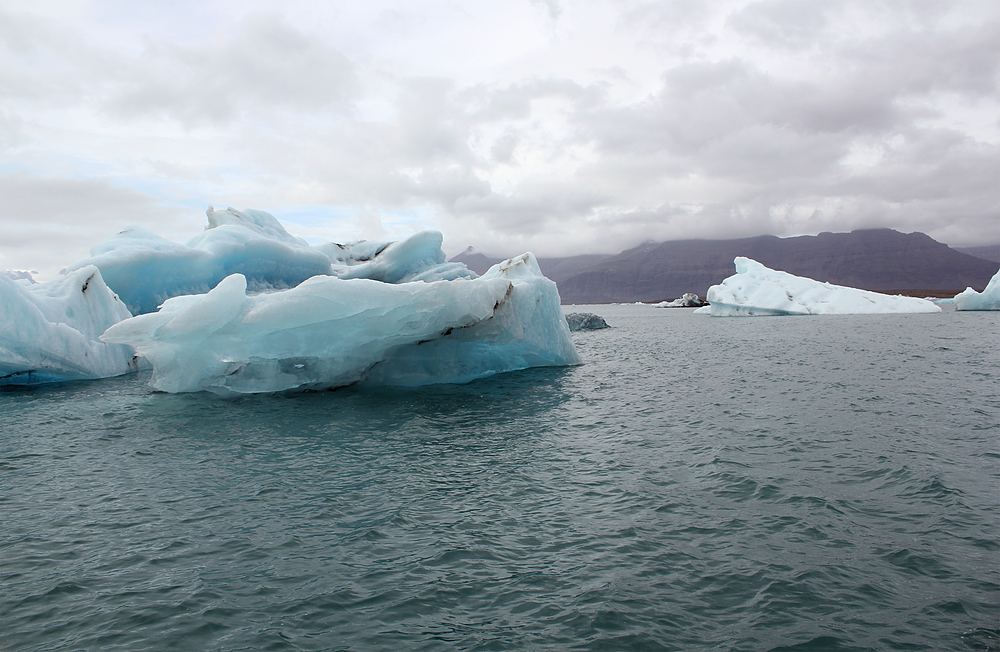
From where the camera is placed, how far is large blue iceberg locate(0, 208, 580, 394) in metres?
12.2

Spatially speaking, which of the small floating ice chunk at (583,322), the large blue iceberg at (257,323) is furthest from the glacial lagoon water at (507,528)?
the small floating ice chunk at (583,322)

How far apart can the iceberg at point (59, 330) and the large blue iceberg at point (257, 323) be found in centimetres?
4

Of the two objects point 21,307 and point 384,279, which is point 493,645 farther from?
point 384,279

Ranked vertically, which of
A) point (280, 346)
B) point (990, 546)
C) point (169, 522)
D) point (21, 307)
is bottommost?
point (990, 546)

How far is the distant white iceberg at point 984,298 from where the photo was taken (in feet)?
158

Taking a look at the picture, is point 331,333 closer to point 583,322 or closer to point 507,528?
point 507,528

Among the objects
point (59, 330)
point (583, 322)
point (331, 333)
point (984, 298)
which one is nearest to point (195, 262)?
point (59, 330)

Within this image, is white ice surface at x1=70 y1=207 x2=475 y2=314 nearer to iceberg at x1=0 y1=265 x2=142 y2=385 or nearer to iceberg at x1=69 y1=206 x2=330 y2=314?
iceberg at x1=69 y1=206 x2=330 y2=314

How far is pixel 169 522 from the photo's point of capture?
5914 mm

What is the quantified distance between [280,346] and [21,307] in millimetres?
7753

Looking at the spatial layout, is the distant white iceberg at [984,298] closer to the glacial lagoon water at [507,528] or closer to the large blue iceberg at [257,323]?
the large blue iceberg at [257,323]

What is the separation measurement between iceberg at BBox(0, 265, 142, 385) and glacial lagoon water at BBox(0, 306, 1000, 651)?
4964 mm

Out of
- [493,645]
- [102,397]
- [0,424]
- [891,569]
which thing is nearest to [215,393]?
[102,397]

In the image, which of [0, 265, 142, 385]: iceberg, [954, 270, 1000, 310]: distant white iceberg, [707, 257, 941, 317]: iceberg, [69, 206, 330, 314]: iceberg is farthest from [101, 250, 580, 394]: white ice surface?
[954, 270, 1000, 310]: distant white iceberg
